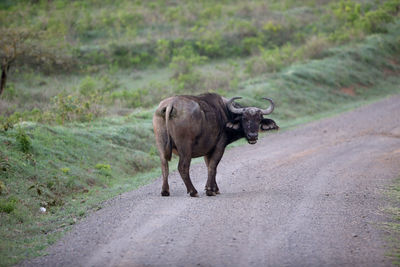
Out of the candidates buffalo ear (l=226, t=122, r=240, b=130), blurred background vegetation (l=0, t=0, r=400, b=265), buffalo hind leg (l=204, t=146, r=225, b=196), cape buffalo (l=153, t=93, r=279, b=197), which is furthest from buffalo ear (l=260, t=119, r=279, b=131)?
blurred background vegetation (l=0, t=0, r=400, b=265)

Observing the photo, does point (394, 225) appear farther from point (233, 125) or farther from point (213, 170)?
point (233, 125)

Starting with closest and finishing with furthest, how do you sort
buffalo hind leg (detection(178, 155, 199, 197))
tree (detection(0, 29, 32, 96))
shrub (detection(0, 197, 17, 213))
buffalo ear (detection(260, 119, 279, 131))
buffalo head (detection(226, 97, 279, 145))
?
1. shrub (detection(0, 197, 17, 213))
2. buffalo hind leg (detection(178, 155, 199, 197))
3. buffalo head (detection(226, 97, 279, 145))
4. buffalo ear (detection(260, 119, 279, 131))
5. tree (detection(0, 29, 32, 96))

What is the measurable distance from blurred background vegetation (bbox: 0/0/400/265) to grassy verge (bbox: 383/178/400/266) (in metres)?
4.87

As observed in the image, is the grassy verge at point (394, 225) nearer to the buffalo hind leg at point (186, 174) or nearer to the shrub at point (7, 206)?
the buffalo hind leg at point (186, 174)

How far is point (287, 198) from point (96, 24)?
26.6 meters

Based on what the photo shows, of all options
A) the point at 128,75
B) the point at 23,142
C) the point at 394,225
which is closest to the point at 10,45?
the point at 128,75

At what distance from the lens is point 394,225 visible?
848 centimetres

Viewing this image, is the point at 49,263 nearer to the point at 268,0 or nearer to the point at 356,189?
the point at 356,189

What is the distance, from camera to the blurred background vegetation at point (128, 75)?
11.4m

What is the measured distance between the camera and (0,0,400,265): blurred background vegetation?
1141 centimetres

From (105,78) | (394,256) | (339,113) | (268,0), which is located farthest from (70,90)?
(268,0)

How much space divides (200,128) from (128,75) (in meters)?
18.2

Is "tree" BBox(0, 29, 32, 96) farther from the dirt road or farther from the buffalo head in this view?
the buffalo head

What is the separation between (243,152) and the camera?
635 inches
